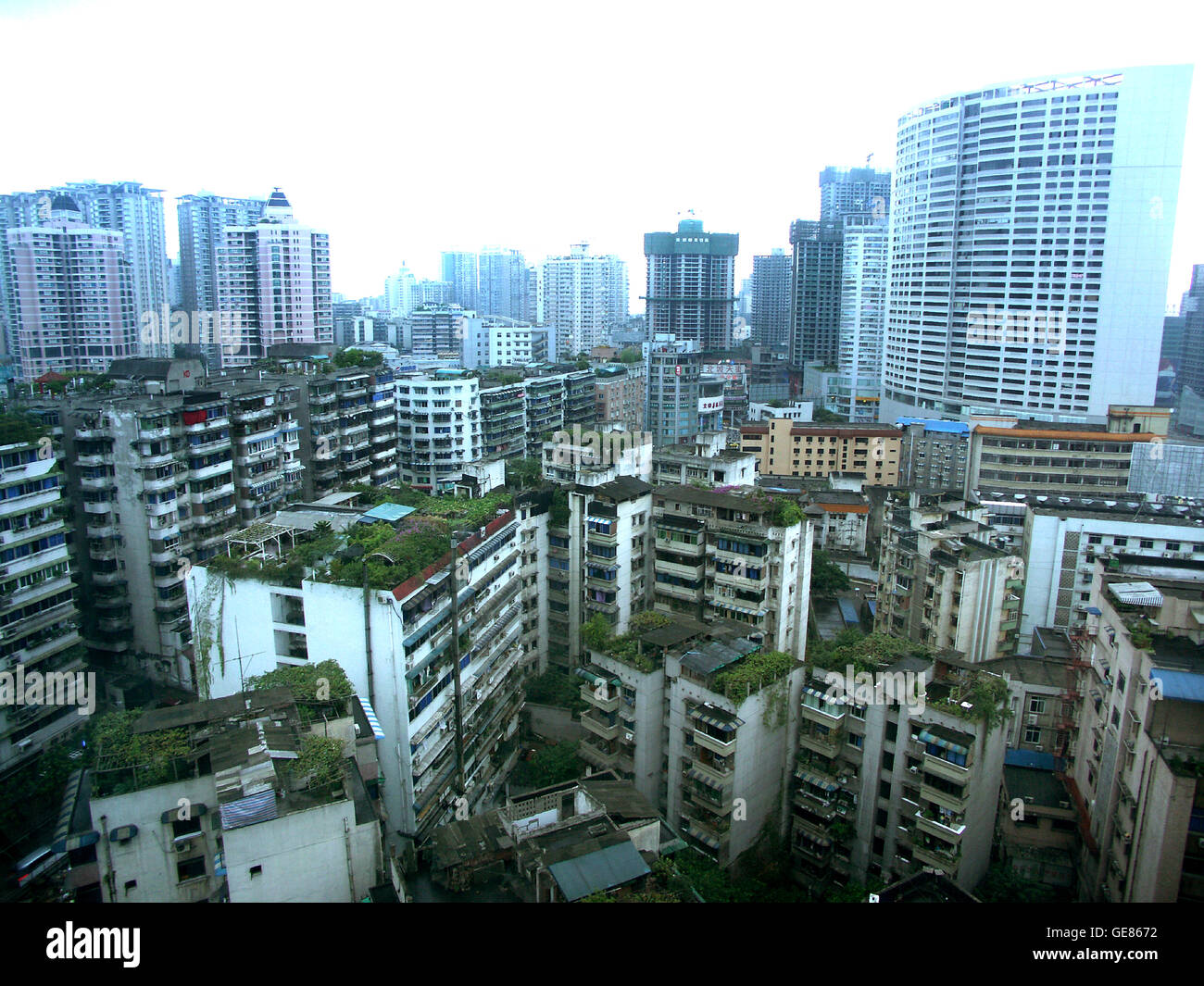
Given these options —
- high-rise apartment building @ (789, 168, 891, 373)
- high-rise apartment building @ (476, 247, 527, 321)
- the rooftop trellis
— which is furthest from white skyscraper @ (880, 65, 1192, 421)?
high-rise apartment building @ (476, 247, 527, 321)

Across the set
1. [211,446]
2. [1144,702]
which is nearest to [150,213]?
[211,446]

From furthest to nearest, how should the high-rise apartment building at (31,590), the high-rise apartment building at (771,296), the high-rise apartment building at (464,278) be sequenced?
the high-rise apartment building at (464,278) < the high-rise apartment building at (771,296) < the high-rise apartment building at (31,590)

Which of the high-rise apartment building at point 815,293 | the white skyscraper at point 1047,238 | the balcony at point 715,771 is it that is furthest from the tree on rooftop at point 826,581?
the high-rise apartment building at point 815,293

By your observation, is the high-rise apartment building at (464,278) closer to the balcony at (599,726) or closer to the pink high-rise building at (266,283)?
the pink high-rise building at (266,283)

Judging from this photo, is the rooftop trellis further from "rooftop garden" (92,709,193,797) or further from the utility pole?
"rooftop garden" (92,709,193,797)
